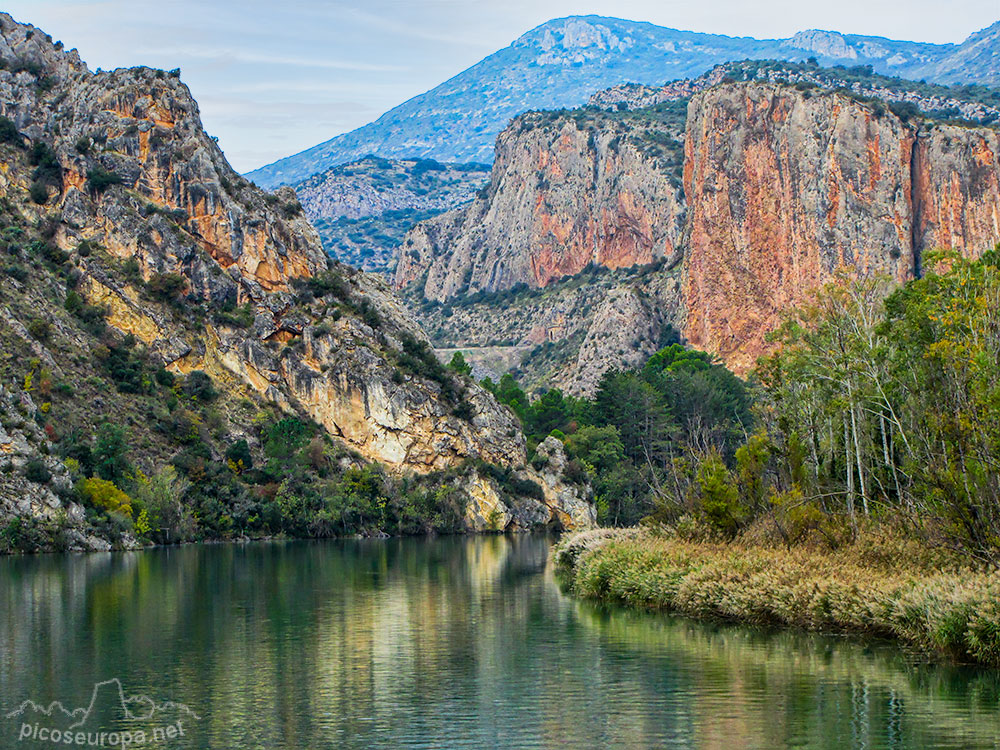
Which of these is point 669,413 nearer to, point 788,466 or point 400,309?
point 400,309

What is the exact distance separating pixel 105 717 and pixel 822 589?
20264mm

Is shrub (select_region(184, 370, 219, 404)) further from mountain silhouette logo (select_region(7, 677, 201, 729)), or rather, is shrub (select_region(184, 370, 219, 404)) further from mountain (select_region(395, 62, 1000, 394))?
mountain silhouette logo (select_region(7, 677, 201, 729))

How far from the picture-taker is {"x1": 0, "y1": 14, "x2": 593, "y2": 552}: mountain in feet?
340

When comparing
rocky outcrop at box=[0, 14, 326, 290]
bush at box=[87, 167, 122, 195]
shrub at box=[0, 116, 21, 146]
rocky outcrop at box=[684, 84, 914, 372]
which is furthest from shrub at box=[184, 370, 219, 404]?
rocky outcrop at box=[684, 84, 914, 372]

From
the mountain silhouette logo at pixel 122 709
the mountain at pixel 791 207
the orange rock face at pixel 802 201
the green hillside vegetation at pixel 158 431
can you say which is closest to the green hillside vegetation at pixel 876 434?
the mountain silhouette logo at pixel 122 709

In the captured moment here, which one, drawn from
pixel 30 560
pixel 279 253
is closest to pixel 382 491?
pixel 279 253

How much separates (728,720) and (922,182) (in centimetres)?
14485

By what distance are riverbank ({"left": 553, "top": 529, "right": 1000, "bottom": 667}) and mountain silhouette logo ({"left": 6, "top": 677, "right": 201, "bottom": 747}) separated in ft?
58.5

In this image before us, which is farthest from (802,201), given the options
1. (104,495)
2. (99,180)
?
(104,495)

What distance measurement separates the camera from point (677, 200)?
7805 inches

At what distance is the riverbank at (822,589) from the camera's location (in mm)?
29750

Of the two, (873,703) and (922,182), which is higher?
(922,182)

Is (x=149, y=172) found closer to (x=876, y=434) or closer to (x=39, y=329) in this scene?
(x=39, y=329)

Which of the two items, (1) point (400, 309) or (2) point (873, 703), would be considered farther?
(1) point (400, 309)
